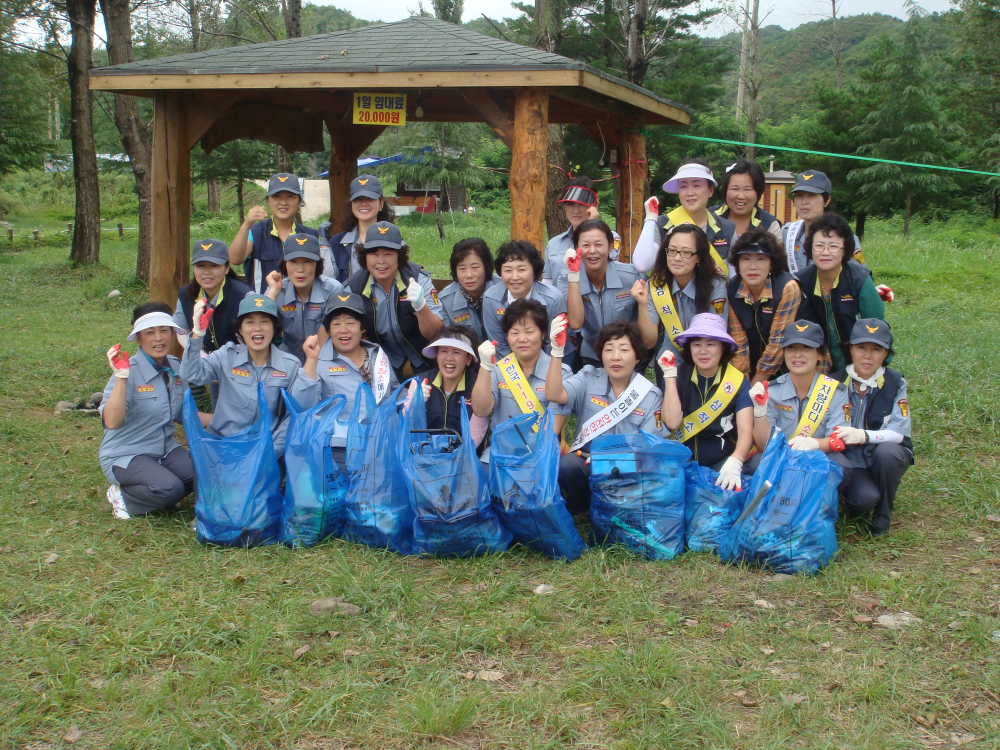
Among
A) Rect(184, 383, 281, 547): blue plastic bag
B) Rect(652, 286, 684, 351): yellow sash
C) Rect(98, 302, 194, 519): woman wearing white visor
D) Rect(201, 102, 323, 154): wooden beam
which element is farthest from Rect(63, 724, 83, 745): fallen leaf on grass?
Rect(201, 102, 323, 154): wooden beam

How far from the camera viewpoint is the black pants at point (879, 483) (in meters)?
4.09

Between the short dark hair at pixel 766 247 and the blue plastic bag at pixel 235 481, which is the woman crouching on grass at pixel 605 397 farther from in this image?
the blue plastic bag at pixel 235 481

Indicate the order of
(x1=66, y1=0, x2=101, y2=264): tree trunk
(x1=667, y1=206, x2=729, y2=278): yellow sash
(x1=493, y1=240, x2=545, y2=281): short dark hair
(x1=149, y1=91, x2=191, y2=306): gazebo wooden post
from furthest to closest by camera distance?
(x1=66, y1=0, x2=101, y2=264): tree trunk → (x1=149, y1=91, x2=191, y2=306): gazebo wooden post → (x1=667, y1=206, x2=729, y2=278): yellow sash → (x1=493, y1=240, x2=545, y2=281): short dark hair

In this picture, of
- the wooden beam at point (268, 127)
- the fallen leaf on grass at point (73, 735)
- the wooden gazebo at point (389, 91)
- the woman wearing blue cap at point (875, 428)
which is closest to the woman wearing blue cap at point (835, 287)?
the woman wearing blue cap at point (875, 428)

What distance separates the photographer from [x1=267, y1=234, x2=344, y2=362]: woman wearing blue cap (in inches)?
193

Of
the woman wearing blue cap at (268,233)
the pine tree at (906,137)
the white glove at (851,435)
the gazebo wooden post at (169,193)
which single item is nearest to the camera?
the white glove at (851,435)

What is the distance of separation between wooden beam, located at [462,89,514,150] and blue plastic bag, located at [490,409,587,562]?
8.84 ft

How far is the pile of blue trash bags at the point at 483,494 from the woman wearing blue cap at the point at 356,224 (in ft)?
5.39

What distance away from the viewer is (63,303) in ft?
39.9

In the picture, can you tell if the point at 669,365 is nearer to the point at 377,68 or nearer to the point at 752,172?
the point at 752,172

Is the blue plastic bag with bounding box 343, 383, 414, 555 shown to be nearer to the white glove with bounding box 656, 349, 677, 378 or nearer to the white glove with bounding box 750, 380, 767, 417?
the white glove with bounding box 656, 349, 677, 378

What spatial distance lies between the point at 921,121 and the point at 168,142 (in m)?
17.9

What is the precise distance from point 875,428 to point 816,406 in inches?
15.0

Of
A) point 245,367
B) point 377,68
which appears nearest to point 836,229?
point 377,68
